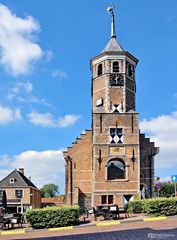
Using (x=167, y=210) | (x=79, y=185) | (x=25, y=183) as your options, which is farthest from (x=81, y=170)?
(x=25, y=183)

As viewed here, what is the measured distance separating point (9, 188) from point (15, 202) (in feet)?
7.55

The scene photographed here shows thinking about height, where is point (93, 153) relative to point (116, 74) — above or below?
below

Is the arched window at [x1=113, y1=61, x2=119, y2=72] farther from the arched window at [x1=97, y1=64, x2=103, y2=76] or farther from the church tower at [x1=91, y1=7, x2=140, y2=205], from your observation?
the arched window at [x1=97, y1=64, x2=103, y2=76]

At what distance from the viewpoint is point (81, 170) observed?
32.9 metres

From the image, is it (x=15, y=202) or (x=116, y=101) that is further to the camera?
(x=15, y=202)

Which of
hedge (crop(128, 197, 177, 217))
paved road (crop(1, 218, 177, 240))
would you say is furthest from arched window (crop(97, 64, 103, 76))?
paved road (crop(1, 218, 177, 240))

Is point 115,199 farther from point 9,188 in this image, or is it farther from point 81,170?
point 9,188

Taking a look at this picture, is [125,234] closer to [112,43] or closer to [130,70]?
[130,70]

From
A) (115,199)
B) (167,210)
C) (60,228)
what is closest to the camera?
(60,228)

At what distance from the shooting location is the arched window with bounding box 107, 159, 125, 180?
31.1 metres

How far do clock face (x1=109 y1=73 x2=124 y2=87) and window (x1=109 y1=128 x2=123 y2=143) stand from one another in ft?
15.3

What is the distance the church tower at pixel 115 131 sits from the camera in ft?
99.8

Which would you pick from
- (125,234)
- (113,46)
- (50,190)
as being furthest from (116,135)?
(50,190)

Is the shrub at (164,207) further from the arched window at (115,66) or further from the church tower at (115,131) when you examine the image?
the arched window at (115,66)
